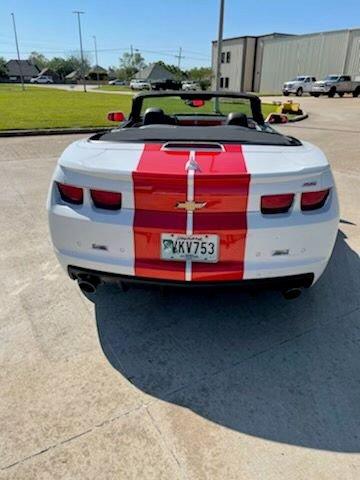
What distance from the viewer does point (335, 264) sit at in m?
3.38

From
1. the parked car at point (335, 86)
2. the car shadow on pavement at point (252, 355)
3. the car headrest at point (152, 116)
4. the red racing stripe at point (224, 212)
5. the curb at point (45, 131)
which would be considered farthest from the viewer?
the parked car at point (335, 86)

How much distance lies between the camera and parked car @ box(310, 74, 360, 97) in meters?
30.9

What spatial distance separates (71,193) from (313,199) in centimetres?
135

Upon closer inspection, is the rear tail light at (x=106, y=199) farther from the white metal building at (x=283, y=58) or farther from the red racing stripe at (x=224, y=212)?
the white metal building at (x=283, y=58)

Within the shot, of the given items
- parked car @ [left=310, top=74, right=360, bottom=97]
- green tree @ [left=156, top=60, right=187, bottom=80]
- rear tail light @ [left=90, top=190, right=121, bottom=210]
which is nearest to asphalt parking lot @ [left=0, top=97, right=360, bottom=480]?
rear tail light @ [left=90, top=190, right=121, bottom=210]

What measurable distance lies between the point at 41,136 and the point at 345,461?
34.0 feet

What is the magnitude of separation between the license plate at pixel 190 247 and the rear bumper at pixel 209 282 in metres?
0.14

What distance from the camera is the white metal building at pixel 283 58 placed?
1459 inches

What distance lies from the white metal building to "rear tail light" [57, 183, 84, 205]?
134 feet

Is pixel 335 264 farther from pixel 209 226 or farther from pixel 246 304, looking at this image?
pixel 209 226

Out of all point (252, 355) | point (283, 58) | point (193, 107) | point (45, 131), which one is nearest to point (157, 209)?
point (252, 355)

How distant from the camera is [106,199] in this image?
6.87 ft

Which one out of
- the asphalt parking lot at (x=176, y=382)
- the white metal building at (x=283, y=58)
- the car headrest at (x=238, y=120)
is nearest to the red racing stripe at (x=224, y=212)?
the asphalt parking lot at (x=176, y=382)

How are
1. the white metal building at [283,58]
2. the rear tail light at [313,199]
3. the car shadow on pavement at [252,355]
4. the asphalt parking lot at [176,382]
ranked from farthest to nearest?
the white metal building at [283,58] < the rear tail light at [313,199] < the car shadow on pavement at [252,355] < the asphalt parking lot at [176,382]
